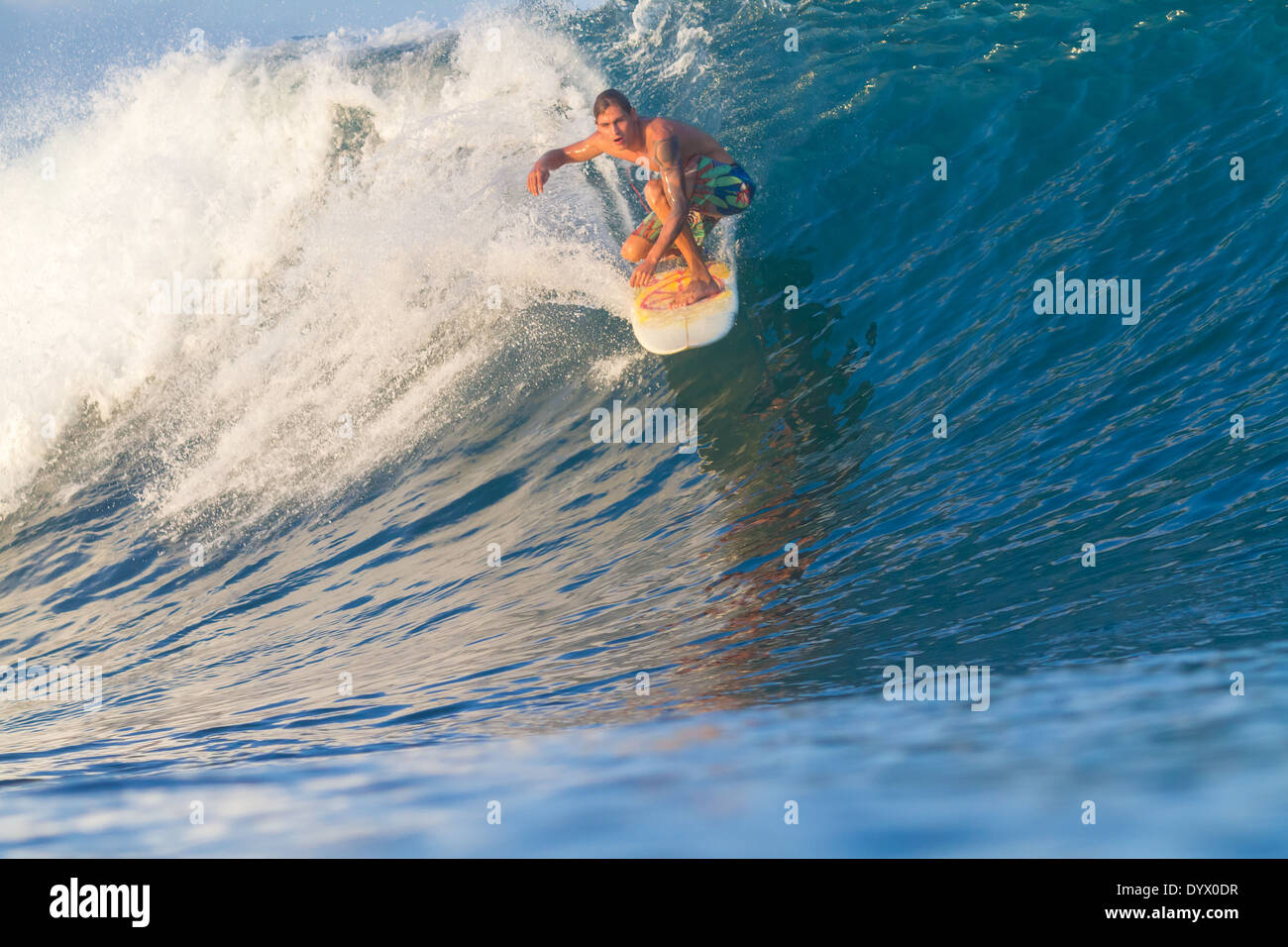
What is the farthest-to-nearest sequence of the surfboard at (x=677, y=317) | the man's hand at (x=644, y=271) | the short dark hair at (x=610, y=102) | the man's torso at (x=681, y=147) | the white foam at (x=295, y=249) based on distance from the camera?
the white foam at (x=295, y=249) → the surfboard at (x=677, y=317) → the man's hand at (x=644, y=271) → the man's torso at (x=681, y=147) → the short dark hair at (x=610, y=102)

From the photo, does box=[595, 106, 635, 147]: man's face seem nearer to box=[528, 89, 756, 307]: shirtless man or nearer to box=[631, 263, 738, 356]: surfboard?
box=[528, 89, 756, 307]: shirtless man

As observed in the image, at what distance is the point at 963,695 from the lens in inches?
104

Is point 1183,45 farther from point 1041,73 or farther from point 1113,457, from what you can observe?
point 1113,457

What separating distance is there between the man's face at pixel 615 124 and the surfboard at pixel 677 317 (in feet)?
3.63

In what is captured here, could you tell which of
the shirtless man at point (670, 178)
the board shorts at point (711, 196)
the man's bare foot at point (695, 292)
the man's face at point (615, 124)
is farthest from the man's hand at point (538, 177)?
the man's bare foot at point (695, 292)

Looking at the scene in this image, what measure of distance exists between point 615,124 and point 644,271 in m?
0.95

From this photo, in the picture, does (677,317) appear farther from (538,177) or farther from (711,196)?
(538,177)

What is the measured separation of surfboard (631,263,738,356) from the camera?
6.59 metres

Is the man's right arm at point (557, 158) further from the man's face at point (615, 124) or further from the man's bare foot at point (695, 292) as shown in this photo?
the man's bare foot at point (695, 292)

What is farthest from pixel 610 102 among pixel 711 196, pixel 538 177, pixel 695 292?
pixel 695 292

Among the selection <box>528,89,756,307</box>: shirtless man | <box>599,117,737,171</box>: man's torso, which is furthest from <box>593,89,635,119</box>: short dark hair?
<box>599,117,737,171</box>: man's torso

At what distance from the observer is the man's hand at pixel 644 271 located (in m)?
6.12

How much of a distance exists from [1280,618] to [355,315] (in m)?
7.65

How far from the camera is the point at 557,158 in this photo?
6.44 meters
